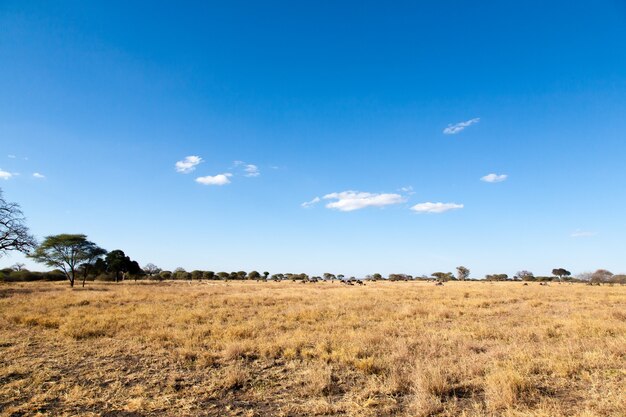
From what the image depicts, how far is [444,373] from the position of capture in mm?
7453

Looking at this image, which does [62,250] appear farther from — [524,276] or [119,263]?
[524,276]

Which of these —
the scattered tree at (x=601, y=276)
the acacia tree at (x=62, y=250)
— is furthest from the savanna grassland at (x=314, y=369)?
the scattered tree at (x=601, y=276)

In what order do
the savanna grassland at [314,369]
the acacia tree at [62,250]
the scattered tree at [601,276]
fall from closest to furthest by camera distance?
the savanna grassland at [314,369] → the acacia tree at [62,250] → the scattered tree at [601,276]

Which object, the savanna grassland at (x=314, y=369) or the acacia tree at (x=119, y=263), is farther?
the acacia tree at (x=119, y=263)

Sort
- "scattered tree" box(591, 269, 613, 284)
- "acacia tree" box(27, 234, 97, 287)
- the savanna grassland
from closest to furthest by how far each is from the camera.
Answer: the savanna grassland, "acacia tree" box(27, 234, 97, 287), "scattered tree" box(591, 269, 613, 284)

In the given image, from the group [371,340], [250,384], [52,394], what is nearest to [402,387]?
[250,384]

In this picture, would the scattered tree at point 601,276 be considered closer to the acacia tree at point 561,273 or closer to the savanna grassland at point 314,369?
the acacia tree at point 561,273

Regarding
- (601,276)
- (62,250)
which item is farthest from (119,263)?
(601,276)

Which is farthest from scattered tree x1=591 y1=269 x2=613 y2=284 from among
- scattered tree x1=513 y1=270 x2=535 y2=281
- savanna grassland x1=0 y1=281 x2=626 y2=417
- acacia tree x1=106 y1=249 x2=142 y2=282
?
acacia tree x1=106 y1=249 x2=142 y2=282

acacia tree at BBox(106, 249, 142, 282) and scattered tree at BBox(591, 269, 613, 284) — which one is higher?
acacia tree at BBox(106, 249, 142, 282)

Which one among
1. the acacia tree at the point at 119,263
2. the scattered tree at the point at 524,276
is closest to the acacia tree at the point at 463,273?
the scattered tree at the point at 524,276

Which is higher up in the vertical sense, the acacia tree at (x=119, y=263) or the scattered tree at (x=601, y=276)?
the acacia tree at (x=119, y=263)

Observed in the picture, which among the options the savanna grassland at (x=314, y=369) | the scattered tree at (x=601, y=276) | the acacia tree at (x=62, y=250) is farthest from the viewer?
the scattered tree at (x=601, y=276)

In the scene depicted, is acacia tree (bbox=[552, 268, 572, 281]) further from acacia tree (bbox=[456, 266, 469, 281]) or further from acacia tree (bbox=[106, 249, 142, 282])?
acacia tree (bbox=[106, 249, 142, 282])
